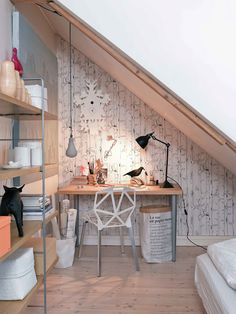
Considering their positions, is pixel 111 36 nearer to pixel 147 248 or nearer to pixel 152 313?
pixel 152 313

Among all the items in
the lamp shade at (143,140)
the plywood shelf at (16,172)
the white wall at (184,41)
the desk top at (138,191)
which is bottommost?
the desk top at (138,191)

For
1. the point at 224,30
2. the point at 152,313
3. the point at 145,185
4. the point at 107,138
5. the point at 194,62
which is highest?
the point at 224,30

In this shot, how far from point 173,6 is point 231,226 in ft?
9.17

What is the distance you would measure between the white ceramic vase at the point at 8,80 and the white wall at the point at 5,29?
67 centimetres

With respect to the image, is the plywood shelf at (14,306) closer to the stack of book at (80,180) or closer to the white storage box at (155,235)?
the white storage box at (155,235)

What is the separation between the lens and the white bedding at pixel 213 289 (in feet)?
5.28

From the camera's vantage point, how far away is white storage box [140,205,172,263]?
3338 millimetres

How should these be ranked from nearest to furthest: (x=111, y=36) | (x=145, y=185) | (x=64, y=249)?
(x=111, y=36) → (x=64, y=249) → (x=145, y=185)

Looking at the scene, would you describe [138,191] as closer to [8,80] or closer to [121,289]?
[121,289]

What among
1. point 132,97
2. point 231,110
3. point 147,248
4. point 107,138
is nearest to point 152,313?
point 147,248

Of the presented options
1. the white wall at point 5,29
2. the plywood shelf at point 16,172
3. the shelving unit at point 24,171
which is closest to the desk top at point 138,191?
the shelving unit at point 24,171

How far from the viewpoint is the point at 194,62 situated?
2.06 metres

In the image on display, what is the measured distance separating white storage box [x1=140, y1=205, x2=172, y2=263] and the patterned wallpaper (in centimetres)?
62

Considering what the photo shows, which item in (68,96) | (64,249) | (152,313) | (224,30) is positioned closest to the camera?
(224,30)
